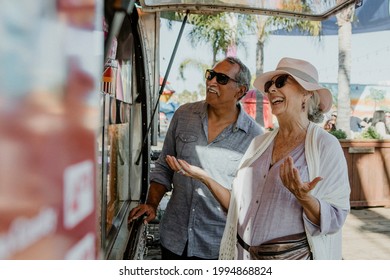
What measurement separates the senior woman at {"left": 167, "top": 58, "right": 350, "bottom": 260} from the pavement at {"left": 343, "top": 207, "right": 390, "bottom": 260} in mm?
3325

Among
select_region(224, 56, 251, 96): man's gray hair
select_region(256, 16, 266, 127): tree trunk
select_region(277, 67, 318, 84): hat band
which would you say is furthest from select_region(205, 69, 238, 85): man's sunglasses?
select_region(256, 16, 266, 127): tree trunk

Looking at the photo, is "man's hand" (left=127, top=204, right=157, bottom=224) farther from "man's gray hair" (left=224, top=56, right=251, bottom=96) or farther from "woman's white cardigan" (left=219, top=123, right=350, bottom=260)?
"woman's white cardigan" (left=219, top=123, right=350, bottom=260)

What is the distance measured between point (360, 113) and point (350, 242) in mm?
16239

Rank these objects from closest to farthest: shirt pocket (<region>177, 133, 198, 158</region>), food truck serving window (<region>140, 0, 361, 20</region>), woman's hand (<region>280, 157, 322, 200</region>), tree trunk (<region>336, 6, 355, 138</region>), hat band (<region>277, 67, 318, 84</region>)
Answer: woman's hand (<region>280, 157, 322, 200</region>) → hat band (<region>277, 67, 318, 84</region>) → shirt pocket (<region>177, 133, 198, 158</region>) → food truck serving window (<region>140, 0, 361, 20</region>) → tree trunk (<region>336, 6, 355, 138</region>)

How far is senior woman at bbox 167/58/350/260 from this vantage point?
165 cm

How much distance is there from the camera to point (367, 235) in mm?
5887

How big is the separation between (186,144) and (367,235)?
420 centimetres

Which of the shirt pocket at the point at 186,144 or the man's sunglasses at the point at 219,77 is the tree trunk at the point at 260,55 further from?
the shirt pocket at the point at 186,144

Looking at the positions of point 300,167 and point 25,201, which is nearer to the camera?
point 25,201

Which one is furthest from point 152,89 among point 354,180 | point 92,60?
point 354,180

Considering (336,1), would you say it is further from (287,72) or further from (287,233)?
(287,233)

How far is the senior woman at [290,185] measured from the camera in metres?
1.65

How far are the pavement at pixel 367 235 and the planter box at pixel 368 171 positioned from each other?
0.15 metres

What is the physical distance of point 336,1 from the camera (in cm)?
272
